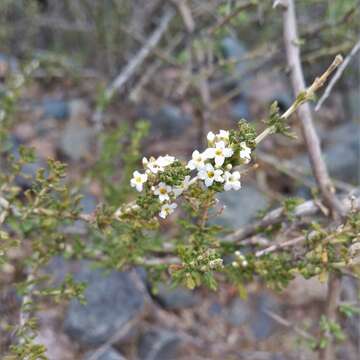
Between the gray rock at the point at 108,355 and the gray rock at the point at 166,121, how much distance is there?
2.32 m

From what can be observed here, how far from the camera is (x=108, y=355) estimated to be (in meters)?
3.16

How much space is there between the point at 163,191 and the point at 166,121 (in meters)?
3.29

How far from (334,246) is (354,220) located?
19 cm

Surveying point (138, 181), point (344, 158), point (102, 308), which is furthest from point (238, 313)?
point (138, 181)

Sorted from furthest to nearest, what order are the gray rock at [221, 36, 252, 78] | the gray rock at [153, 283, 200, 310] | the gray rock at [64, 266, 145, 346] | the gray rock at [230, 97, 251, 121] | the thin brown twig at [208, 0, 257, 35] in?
the gray rock at [221, 36, 252, 78] → the gray rock at [230, 97, 251, 121] → the gray rock at [153, 283, 200, 310] → the gray rock at [64, 266, 145, 346] → the thin brown twig at [208, 0, 257, 35]

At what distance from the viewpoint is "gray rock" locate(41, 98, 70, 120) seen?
4969 mm

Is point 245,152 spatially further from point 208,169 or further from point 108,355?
point 108,355

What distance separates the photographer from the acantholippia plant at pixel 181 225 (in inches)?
67.0

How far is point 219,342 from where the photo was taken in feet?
11.6

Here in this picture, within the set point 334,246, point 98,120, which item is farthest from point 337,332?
point 98,120

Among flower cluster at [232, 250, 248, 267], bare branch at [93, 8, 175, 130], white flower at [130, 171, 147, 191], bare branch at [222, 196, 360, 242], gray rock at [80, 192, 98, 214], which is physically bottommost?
flower cluster at [232, 250, 248, 267]

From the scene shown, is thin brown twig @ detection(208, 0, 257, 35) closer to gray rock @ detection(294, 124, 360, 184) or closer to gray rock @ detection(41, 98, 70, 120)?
gray rock @ detection(294, 124, 360, 184)

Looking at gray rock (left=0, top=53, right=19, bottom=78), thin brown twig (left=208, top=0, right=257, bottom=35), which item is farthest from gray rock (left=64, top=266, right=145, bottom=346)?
gray rock (left=0, top=53, right=19, bottom=78)

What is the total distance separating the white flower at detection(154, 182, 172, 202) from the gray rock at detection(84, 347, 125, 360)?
1.76 metres
